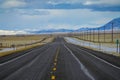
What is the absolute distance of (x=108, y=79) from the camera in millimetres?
12359

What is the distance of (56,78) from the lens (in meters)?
12.7

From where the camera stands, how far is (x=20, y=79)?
12555 mm

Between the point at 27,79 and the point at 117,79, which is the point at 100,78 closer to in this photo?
the point at 117,79

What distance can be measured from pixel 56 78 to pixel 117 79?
2.77m

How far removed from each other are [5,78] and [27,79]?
121 cm

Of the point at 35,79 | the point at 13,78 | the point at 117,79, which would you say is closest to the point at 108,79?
the point at 117,79

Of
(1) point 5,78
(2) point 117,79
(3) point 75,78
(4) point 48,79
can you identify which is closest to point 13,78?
(1) point 5,78

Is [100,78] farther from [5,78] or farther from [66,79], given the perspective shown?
[5,78]

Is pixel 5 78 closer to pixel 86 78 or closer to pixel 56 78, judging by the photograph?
pixel 56 78

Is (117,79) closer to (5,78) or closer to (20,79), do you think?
(20,79)

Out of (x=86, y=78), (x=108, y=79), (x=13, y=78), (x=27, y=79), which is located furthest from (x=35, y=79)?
(x=108, y=79)

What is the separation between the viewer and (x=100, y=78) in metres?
12.7

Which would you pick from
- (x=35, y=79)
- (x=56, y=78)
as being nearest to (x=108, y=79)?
(x=56, y=78)

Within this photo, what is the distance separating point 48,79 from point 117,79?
3.10 metres
